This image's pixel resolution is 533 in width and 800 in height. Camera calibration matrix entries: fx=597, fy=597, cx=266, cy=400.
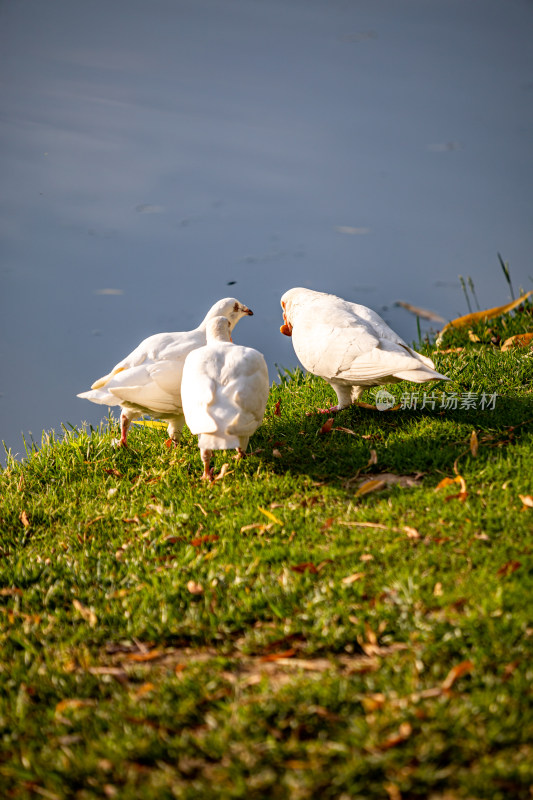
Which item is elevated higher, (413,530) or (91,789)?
(413,530)

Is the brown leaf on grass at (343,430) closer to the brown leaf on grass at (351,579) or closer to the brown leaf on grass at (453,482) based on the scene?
the brown leaf on grass at (453,482)

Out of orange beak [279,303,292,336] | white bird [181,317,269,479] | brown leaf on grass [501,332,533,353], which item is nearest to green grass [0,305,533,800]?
white bird [181,317,269,479]

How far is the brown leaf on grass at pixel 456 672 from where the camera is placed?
84.4 inches

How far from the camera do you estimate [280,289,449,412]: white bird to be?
4332mm

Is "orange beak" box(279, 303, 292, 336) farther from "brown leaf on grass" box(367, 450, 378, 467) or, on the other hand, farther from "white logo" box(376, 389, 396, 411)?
"brown leaf on grass" box(367, 450, 378, 467)

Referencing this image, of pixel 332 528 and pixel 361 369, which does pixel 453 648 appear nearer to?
pixel 332 528

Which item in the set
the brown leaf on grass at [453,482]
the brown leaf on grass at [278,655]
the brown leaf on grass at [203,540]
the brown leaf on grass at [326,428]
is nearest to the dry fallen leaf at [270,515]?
the brown leaf on grass at [203,540]

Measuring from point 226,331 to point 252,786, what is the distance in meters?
3.55

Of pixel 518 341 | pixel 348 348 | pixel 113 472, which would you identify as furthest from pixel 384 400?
pixel 113 472

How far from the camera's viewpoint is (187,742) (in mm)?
2062

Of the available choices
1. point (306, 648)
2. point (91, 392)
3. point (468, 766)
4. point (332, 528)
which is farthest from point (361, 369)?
point (468, 766)

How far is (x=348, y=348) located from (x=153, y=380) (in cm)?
152

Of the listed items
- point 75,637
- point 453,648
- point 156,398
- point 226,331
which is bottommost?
point 75,637

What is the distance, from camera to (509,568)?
8.84 feet
